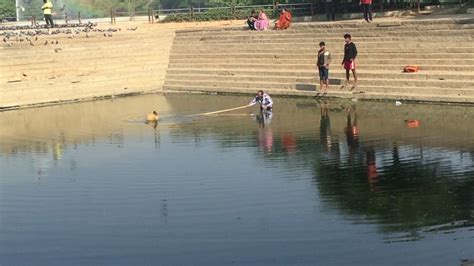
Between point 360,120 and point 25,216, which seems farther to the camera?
point 360,120

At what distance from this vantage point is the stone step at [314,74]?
21000mm

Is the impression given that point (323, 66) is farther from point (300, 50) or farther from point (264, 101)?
point (300, 50)

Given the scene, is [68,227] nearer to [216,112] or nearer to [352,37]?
[216,112]

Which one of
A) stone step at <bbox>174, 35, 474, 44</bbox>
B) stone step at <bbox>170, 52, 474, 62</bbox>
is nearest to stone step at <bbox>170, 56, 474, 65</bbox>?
stone step at <bbox>170, 52, 474, 62</bbox>

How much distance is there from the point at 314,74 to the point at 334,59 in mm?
900

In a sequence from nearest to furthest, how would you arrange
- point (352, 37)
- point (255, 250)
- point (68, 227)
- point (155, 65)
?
point (255, 250), point (68, 227), point (352, 37), point (155, 65)

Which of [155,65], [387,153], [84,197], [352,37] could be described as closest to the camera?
[84,197]

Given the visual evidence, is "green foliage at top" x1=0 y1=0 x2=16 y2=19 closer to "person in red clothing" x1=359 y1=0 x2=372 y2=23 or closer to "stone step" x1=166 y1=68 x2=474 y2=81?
"stone step" x1=166 y1=68 x2=474 y2=81

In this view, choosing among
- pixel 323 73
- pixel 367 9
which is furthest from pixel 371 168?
pixel 367 9

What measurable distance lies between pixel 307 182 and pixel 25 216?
4267 mm

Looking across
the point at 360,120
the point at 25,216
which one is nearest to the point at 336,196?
the point at 25,216

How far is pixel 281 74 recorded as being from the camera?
25.2 m

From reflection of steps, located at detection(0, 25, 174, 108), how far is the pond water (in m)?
5.18

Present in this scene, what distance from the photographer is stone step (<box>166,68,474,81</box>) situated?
21.0 metres
